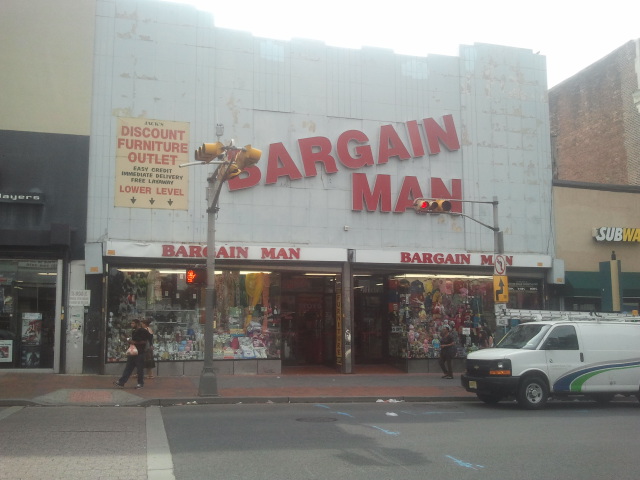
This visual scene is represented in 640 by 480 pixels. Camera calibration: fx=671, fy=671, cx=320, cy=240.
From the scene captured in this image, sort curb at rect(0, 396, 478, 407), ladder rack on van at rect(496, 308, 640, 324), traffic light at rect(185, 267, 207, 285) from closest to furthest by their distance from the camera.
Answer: curb at rect(0, 396, 478, 407), ladder rack on van at rect(496, 308, 640, 324), traffic light at rect(185, 267, 207, 285)

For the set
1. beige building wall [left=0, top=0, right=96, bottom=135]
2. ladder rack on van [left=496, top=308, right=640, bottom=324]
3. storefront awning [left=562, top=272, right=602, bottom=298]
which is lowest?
ladder rack on van [left=496, top=308, right=640, bottom=324]

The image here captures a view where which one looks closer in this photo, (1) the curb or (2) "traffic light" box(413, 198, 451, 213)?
(1) the curb

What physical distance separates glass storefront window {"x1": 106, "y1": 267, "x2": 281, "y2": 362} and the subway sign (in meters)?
12.1

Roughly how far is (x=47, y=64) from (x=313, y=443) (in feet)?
49.5

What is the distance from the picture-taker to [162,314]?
67.0ft

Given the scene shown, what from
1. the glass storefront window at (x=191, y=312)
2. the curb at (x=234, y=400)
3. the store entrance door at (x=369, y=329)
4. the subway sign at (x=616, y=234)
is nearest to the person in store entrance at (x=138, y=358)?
the curb at (x=234, y=400)

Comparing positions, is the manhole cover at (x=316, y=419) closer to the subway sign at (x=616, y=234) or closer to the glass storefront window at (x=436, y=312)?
the glass storefront window at (x=436, y=312)

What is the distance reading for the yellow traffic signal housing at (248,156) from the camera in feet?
45.3

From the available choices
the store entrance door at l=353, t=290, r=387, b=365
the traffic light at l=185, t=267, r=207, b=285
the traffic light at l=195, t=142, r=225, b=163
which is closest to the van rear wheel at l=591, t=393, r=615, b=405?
the store entrance door at l=353, t=290, r=387, b=365

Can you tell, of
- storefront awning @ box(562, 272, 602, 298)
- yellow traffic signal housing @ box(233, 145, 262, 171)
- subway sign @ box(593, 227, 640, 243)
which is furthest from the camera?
subway sign @ box(593, 227, 640, 243)

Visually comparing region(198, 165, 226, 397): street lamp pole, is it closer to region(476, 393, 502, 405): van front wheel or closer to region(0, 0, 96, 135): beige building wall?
region(0, 0, 96, 135): beige building wall

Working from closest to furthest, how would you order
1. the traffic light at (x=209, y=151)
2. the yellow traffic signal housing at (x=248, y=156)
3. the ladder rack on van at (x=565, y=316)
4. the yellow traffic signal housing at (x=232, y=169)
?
the traffic light at (x=209, y=151) < the yellow traffic signal housing at (x=248, y=156) < the yellow traffic signal housing at (x=232, y=169) < the ladder rack on van at (x=565, y=316)

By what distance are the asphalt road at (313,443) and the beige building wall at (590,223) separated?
1033 centimetres

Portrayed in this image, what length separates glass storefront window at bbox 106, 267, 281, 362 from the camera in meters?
20.0
